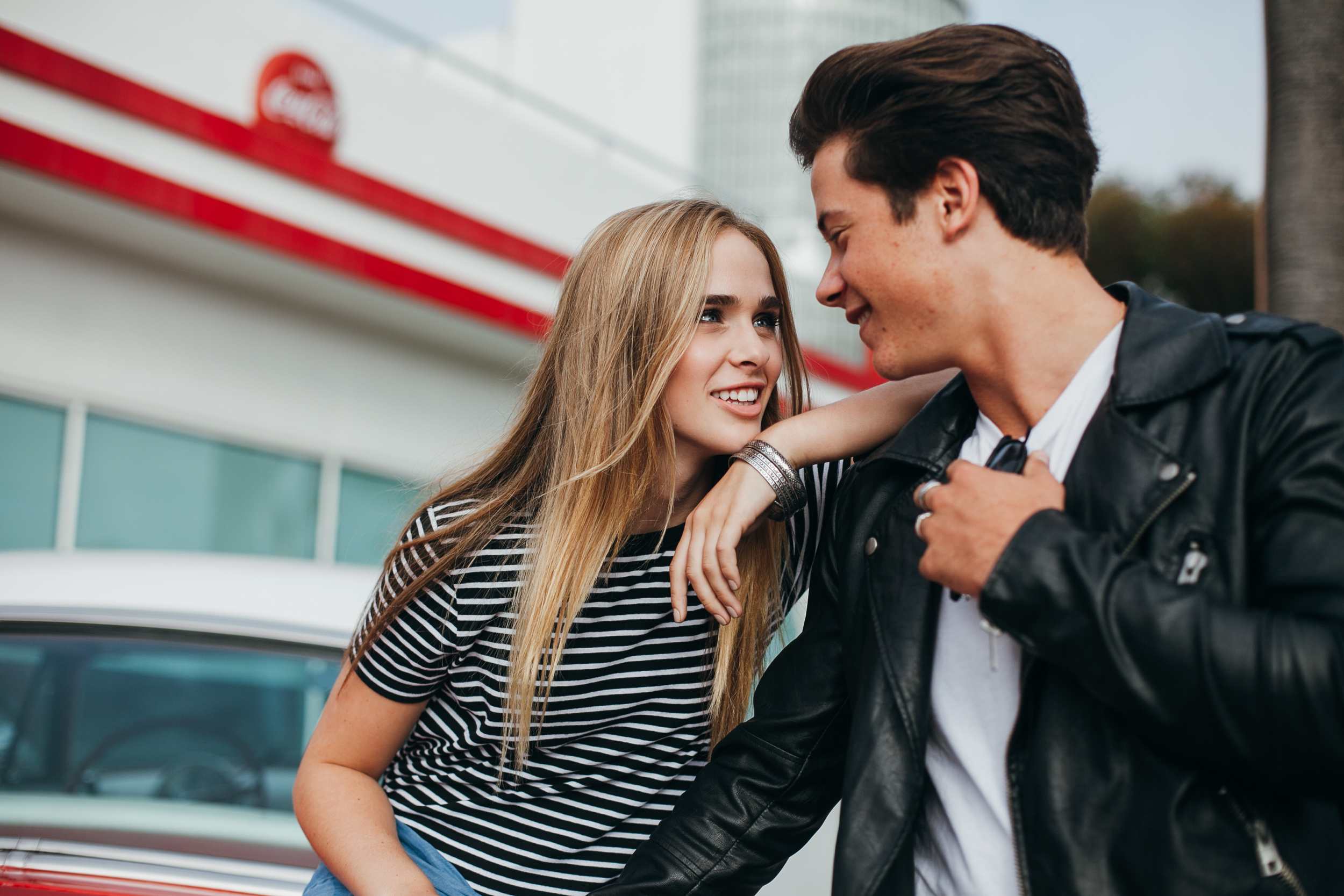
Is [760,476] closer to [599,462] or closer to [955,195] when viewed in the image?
[599,462]

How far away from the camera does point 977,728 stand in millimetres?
1600

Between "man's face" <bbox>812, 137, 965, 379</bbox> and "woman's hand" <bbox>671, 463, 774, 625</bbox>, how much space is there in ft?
1.02

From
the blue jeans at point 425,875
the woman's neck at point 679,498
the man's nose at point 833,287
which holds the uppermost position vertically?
the man's nose at point 833,287

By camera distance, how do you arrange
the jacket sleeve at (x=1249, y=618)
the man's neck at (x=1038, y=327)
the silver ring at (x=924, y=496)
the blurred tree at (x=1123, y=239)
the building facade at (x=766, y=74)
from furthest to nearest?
the blurred tree at (x=1123, y=239) → the building facade at (x=766, y=74) → the man's neck at (x=1038, y=327) → the silver ring at (x=924, y=496) → the jacket sleeve at (x=1249, y=618)

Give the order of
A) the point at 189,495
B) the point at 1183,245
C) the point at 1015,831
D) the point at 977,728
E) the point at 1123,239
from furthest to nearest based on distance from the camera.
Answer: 1. the point at 1123,239
2. the point at 1183,245
3. the point at 189,495
4. the point at 977,728
5. the point at 1015,831

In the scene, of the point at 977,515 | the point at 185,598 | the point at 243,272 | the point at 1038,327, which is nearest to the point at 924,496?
the point at 977,515

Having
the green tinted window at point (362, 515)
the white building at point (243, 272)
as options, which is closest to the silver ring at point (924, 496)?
the white building at point (243, 272)

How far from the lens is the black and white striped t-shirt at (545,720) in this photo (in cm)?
207

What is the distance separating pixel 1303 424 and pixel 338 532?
8.30m

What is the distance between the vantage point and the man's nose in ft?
5.99

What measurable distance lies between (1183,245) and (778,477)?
78.0 ft

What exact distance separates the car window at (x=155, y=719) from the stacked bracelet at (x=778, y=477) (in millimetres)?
1144

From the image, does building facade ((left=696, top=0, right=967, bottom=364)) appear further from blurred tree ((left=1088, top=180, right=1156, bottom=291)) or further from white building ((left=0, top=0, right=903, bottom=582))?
white building ((left=0, top=0, right=903, bottom=582))

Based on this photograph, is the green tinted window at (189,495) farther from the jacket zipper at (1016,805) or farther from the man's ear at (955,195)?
the jacket zipper at (1016,805)
